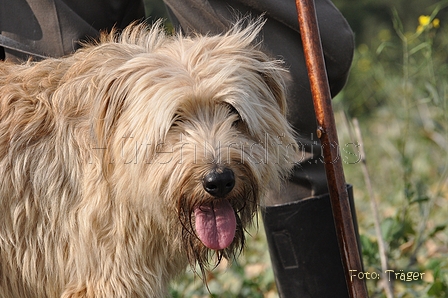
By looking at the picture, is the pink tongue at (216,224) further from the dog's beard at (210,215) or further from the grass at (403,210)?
the grass at (403,210)

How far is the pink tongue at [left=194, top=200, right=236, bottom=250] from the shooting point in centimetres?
256

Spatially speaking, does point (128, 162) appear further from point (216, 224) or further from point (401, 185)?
point (401, 185)

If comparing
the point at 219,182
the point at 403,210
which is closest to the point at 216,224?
the point at 219,182

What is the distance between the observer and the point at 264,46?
307cm

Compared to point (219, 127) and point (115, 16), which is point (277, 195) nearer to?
point (219, 127)

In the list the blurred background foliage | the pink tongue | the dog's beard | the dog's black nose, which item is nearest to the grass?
A: the blurred background foliage

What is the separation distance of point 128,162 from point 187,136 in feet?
0.84

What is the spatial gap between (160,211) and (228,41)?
782 mm

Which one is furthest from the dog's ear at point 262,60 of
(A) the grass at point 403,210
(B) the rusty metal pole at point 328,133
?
(A) the grass at point 403,210

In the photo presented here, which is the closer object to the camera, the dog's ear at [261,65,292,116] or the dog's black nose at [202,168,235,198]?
the dog's black nose at [202,168,235,198]

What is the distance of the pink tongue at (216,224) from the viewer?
8.41 ft

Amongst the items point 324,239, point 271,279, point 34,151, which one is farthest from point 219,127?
point 271,279

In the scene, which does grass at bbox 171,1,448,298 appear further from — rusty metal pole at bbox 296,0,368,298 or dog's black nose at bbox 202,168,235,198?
dog's black nose at bbox 202,168,235,198

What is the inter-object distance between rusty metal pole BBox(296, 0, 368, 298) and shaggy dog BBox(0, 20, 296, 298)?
0.60 feet
